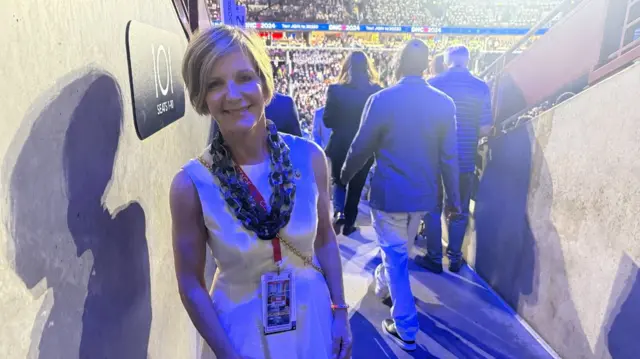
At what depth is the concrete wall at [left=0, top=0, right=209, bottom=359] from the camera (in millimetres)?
708

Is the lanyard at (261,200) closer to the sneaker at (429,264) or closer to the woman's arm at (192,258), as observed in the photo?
the woman's arm at (192,258)

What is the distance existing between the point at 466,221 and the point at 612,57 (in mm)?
1732

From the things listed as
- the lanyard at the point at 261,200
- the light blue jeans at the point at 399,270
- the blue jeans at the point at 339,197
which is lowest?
the blue jeans at the point at 339,197

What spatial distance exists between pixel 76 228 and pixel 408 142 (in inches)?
77.0

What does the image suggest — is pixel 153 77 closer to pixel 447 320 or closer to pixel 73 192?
pixel 73 192

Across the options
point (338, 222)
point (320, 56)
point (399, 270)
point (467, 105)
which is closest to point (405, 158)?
point (399, 270)

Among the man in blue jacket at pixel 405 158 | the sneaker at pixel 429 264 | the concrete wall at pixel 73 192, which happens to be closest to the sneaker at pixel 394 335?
the man in blue jacket at pixel 405 158

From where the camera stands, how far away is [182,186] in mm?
1112

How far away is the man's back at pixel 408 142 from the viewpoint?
2484 millimetres

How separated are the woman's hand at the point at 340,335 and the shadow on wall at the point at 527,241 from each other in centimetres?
161

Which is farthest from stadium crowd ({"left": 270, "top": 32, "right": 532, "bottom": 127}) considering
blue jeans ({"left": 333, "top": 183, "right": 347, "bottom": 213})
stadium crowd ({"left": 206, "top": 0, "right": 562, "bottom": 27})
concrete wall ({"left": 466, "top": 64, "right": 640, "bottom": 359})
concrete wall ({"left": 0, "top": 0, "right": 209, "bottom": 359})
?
concrete wall ({"left": 0, "top": 0, "right": 209, "bottom": 359})

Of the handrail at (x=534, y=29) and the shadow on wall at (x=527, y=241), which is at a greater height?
the handrail at (x=534, y=29)

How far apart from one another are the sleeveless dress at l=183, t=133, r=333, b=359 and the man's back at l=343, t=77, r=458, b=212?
1.34m

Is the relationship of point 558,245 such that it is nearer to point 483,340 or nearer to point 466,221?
point 483,340
